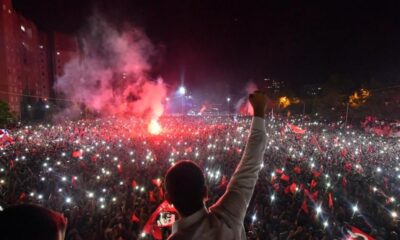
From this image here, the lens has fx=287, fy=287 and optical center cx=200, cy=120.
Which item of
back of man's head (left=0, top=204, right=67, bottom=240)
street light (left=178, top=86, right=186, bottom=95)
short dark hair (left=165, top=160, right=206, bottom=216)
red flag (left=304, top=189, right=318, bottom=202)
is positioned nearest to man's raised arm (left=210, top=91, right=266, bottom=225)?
short dark hair (left=165, top=160, right=206, bottom=216)

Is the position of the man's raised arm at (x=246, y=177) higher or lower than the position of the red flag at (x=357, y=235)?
higher

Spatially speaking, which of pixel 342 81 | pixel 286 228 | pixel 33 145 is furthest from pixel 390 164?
pixel 342 81

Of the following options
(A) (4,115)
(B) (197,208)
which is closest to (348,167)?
(B) (197,208)

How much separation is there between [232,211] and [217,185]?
21.2ft

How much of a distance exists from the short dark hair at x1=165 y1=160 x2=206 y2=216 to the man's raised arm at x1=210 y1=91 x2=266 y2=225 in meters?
0.18

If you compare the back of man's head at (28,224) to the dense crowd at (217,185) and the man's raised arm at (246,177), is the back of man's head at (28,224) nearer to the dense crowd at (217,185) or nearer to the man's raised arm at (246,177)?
the man's raised arm at (246,177)

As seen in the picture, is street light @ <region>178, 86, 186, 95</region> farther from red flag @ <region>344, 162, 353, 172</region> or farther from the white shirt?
the white shirt

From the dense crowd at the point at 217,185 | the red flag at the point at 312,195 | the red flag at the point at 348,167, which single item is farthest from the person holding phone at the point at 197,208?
the red flag at the point at 348,167

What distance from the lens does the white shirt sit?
1461 mm

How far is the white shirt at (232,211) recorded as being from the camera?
1461 mm

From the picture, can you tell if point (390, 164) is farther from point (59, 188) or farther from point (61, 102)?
point (61, 102)

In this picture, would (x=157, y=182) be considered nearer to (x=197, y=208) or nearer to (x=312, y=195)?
(x=312, y=195)

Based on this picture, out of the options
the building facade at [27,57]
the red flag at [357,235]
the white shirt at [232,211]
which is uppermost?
the building facade at [27,57]

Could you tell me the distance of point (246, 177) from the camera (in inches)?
72.4
